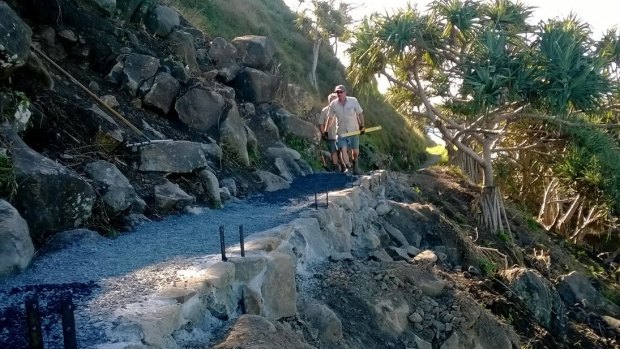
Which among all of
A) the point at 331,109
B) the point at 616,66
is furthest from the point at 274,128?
the point at 616,66

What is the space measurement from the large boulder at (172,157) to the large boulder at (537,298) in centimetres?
490

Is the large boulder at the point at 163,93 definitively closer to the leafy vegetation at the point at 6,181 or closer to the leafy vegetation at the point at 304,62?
the leafy vegetation at the point at 6,181

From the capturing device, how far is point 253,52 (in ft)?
37.1

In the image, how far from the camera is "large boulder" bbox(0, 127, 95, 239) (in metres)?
4.41

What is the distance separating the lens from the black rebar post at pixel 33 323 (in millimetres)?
2295

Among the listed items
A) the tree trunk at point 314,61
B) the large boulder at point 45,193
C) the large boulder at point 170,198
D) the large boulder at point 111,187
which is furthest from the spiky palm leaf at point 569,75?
the tree trunk at point 314,61

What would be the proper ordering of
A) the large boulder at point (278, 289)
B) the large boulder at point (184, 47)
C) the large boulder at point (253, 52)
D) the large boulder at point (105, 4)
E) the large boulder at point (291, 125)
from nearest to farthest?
1. the large boulder at point (278, 289)
2. the large boulder at point (105, 4)
3. the large boulder at point (184, 47)
4. the large boulder at point (291, 125)
5. the large boulder at point (253, 52)

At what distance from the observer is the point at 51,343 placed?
2656mm

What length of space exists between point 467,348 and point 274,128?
628cm

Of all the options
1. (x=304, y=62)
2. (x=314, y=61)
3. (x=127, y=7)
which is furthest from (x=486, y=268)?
(x=304, y=62)

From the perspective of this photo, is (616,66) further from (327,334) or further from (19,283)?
(19,283)

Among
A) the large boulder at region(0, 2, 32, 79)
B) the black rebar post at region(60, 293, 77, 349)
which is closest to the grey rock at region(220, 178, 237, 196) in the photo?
the large boulder at region(0, 2, 32, 79)

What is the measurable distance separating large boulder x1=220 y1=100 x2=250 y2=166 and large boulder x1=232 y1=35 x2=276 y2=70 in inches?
109

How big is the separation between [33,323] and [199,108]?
6357 millimetres
